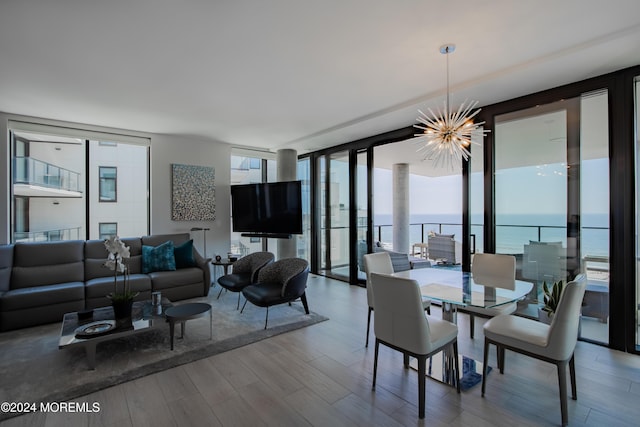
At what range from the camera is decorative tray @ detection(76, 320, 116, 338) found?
2.65 meters

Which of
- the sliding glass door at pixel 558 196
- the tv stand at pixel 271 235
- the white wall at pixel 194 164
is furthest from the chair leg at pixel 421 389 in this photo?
the white wall at pixel 194 164

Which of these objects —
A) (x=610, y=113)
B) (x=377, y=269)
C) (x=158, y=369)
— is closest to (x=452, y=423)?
(x=377, y=269)

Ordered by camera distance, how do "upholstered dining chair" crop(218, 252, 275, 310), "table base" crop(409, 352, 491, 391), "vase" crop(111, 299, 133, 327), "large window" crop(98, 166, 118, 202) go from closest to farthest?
"table base" crop(409, 352, 491, 391)
"vase" crop(111, 299, 133, 327)
"upholstered dining chair" crop(218, 252, 275, 310)
"large window" crop(98, 166, 118, 202)

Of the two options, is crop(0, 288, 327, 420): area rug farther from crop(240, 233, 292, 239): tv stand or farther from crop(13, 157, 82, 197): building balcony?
crop(13, 157, 82, 197): building balcony

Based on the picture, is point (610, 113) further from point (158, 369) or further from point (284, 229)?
point (158, 369)

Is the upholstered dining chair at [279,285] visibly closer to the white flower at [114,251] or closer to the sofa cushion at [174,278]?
the sofa cushion at [174,278]

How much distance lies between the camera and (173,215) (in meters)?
5.56

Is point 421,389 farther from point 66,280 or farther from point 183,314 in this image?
point 66,280

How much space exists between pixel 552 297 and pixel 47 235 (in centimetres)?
719

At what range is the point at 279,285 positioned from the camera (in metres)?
3.97

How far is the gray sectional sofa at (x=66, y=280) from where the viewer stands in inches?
141

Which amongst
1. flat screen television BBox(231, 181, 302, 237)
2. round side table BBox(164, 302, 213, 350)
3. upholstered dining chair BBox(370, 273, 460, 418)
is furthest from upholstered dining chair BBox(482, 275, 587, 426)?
flat screen television BBox(231, 181, 302, 237)

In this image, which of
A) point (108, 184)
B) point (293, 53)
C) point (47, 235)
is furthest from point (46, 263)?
point (293, 53)

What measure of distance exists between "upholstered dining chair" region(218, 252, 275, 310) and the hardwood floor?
1290mm
